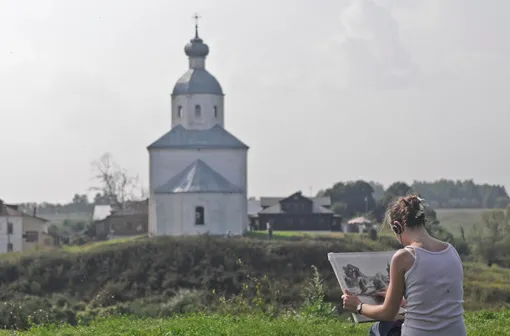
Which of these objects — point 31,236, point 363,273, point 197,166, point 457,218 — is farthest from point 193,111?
point 363,273

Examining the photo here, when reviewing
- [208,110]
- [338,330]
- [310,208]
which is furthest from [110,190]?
[338,330]

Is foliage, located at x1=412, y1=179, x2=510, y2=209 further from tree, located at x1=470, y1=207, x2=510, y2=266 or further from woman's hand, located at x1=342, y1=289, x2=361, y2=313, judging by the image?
woman's hand, located at x1=342, y1=289, x2=361, y2=313

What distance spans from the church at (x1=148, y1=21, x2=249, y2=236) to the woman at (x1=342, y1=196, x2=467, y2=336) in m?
41.8

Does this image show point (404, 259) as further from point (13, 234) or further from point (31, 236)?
point (31, 236)

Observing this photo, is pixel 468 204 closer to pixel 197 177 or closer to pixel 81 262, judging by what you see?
pixel 197 177

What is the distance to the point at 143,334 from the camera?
957cm

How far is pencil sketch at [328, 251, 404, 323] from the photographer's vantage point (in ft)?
22.4

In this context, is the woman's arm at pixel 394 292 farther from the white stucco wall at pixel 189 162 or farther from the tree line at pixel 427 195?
the tree line at pixel 427 195

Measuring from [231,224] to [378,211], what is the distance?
35936 mm

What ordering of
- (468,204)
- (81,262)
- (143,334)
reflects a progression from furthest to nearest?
(468,204), (81,262), (143,334)

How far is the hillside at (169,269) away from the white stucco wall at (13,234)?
51.5ft

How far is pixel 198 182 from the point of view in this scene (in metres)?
49.2

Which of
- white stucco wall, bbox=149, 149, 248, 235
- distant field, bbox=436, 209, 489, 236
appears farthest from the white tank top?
distant field, bbox=436, 209, 489, 236

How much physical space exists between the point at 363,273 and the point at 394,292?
1.19 metres
